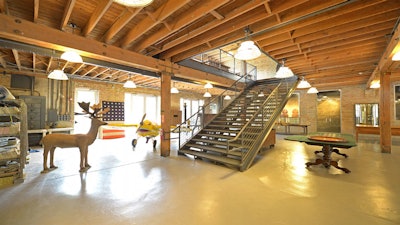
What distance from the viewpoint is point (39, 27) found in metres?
3.27

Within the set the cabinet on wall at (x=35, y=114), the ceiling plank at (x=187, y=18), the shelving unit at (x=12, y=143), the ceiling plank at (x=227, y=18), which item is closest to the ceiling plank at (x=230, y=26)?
the ceiling plank at (x=227, y=18)

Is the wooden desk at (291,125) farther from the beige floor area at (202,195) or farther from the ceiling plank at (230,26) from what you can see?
the ceiling plank at (230,26)

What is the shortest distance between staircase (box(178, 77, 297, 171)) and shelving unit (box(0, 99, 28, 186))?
3743mm

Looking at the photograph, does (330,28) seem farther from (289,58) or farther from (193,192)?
(193,192)

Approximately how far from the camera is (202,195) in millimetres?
2883

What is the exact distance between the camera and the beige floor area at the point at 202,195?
7.38ft

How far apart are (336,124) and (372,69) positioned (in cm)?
466

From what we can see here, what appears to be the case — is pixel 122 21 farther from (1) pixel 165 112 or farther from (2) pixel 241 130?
(2) pixel 241 130

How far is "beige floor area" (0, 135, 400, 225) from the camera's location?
225 cm

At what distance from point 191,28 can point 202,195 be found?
11.0 ft

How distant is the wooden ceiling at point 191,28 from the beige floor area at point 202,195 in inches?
107

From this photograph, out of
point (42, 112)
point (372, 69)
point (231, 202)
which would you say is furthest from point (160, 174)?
point (372, 69)

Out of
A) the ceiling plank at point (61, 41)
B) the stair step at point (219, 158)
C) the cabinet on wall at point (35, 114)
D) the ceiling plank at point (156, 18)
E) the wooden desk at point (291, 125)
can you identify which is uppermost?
the ceiling plank at point (156, 18)

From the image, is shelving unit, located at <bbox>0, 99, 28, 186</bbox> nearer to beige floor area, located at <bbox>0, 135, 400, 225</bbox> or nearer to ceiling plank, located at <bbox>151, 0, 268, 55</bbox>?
beige floor area, located at <bbox>0, 135, 400, 225</bbox>
